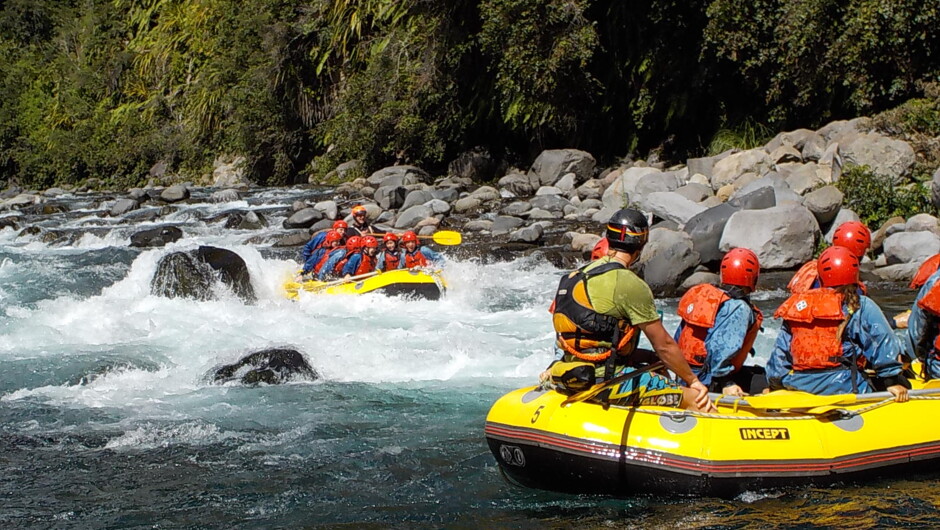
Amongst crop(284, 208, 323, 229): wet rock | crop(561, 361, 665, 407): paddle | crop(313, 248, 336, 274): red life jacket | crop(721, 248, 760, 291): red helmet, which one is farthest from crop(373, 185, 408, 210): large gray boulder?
crop(561, 361, 665, 407): paddle

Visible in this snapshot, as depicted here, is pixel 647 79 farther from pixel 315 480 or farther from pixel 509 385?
pixel 315 480

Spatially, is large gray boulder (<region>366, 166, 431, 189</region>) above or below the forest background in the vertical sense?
below

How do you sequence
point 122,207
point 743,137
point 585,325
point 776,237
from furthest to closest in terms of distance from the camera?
point 122,207
point 743,137
point 776,237
point 585,325

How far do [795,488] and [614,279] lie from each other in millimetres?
1422

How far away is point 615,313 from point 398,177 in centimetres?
1603

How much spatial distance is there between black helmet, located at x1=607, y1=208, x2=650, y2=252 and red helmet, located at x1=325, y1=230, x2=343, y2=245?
7.65 metres

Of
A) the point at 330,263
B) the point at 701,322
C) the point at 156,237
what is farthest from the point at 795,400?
the point at 156,237

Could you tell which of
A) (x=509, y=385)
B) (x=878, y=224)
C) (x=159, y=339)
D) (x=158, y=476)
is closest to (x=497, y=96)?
(x=878, y=224)

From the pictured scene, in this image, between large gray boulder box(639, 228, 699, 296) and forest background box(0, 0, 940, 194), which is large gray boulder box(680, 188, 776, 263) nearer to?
large gray boulder box(639, 228, 699, 296)

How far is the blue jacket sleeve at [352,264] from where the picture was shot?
11.2 m

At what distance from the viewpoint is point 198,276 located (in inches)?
433

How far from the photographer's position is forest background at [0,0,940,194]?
1483cm

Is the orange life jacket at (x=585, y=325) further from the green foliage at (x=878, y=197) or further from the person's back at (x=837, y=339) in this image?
the green foliage at (x=878, y=197)

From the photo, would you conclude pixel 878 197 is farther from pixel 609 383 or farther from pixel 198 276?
pixel 609 383
